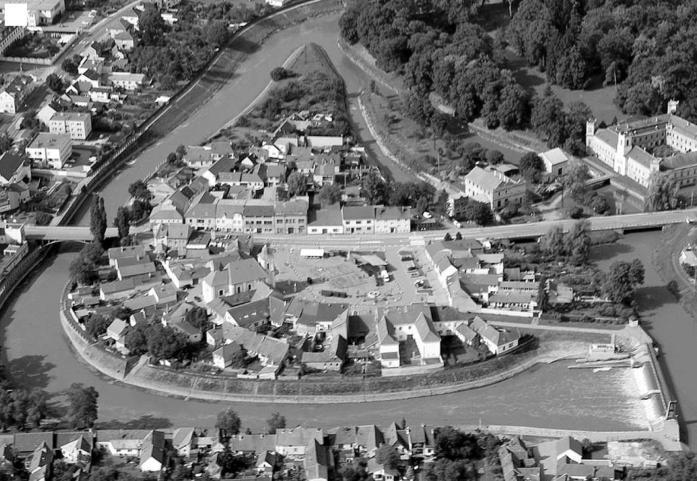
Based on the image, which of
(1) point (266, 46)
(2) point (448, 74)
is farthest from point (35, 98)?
(2) point (448, 74)

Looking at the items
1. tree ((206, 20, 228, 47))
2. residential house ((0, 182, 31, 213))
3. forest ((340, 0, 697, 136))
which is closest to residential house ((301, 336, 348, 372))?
residential house ((0, 182, 31, 213))

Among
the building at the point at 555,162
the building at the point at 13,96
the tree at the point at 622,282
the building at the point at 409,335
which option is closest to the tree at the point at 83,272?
the building at the point at 409,335

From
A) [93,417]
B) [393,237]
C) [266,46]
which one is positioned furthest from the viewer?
[266,46]

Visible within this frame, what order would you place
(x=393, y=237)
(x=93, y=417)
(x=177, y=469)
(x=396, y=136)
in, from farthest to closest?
(x=396, y=136) < (x=393, y=237) < (x=93, y=417) < (x=177, y=469)

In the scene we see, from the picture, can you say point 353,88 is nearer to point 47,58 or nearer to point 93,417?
point 47,58

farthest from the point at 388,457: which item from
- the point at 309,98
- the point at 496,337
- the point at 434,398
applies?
the point at 309,98

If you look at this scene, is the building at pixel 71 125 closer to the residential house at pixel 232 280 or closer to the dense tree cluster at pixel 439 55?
the dense tree cluster at pixel 439 55

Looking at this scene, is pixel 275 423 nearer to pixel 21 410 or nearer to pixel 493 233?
pixel 21 410
